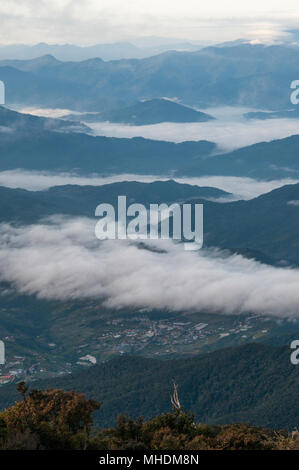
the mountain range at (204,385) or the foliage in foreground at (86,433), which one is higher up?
the foliage in foreground at (86,433)

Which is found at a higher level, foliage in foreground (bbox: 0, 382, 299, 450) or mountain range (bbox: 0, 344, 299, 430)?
foliage in foreground (bbox: 0, 382, 299, 450)

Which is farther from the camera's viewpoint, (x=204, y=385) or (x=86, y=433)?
(x=204, y=385)

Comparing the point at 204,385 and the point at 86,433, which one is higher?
the point at 86,433

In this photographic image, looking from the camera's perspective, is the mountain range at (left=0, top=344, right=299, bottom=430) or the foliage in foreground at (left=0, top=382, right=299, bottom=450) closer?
the foliage in foreground at (left=0, top=382, right=299, bottom=450)

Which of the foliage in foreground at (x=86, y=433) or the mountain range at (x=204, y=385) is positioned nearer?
the foliage in foreground at (x=86, y=433)

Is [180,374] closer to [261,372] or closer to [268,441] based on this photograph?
[261,372]
